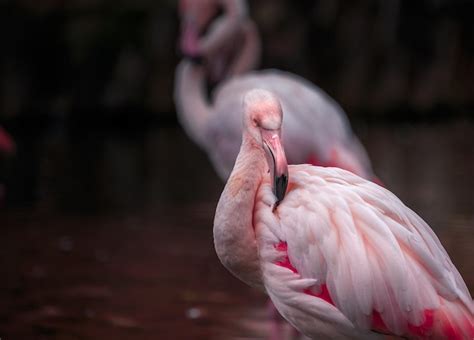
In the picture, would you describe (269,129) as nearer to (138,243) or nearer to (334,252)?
(334,252)

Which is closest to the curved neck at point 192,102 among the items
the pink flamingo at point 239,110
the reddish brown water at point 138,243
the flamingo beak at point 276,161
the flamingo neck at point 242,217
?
the pink flamingo at point 239,110

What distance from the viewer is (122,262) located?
20.4 feet

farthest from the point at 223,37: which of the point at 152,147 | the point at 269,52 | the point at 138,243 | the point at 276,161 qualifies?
the point at 269,52

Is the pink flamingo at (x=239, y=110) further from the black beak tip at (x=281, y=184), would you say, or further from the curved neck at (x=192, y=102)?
the black beak tip at (x=281, y=184)

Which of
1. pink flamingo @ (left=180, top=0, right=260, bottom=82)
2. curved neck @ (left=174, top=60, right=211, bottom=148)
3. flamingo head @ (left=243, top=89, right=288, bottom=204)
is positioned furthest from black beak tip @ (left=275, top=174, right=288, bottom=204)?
pink flamingo @ (left=180, top=0, right=260, bottom=82)

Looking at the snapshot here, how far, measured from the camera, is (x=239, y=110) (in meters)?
5.97

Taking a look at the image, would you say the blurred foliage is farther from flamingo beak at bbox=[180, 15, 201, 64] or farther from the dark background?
flamingo beak at bbox=[180, 15, 201, 64]

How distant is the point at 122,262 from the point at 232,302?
3.59 feet

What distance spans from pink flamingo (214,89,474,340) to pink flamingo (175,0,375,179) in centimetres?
236

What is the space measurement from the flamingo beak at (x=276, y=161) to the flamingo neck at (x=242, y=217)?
122mm

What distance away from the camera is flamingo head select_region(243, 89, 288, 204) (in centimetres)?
318

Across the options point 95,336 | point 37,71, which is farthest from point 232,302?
point 37,71

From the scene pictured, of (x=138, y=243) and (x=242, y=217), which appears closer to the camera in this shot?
(x=242, y=217)

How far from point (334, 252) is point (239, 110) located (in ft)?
9.42
